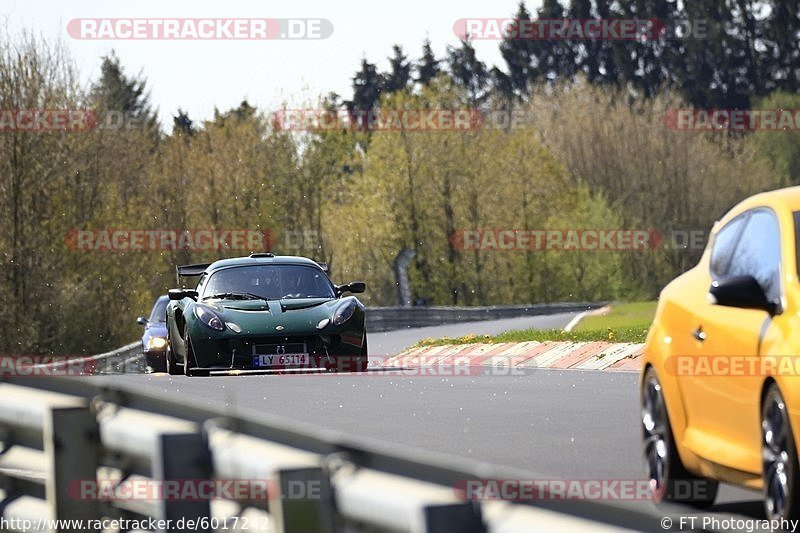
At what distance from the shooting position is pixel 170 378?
2264cm

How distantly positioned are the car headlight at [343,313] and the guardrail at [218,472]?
1436cm

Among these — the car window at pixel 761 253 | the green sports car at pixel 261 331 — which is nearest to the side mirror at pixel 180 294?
the green sports car at pixel 261 331

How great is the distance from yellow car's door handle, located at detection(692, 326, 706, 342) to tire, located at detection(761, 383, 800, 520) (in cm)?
87

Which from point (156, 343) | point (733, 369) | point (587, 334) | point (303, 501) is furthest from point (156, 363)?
point (303, 501)

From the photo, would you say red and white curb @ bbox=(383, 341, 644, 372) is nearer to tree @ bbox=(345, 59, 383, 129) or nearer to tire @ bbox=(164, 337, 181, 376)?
tire @ bbox=(164, 337, 181, 376)

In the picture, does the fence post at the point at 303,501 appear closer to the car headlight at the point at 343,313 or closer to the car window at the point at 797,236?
the car window at the point at 797,236

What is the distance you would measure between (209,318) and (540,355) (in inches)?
218

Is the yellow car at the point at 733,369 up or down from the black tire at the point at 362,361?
up

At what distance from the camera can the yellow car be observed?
8.25m

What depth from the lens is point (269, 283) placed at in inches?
932

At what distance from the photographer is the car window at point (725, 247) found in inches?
382

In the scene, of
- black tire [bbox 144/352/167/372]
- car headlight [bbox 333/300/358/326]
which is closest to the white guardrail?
car headlight [bbox 333/300/358/326]

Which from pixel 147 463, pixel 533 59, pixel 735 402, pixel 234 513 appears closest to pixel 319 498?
pixel 234 513

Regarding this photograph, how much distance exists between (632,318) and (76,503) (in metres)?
34.6
